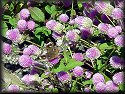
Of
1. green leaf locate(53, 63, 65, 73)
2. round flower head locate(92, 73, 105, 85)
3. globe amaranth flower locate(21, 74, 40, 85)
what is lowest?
globe amaranth flower locate(21, 74, 40, 85)

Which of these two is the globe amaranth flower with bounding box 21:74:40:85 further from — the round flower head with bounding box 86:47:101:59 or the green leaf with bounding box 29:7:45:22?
the green leaf with bounding box 29:7:45:22

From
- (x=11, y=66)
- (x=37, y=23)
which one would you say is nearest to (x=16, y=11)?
(x=37, y=23)

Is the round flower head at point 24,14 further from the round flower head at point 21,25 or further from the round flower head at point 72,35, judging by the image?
the round flower head at point 72,35

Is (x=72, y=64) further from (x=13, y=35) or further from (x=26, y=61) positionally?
(x=13, y=35)

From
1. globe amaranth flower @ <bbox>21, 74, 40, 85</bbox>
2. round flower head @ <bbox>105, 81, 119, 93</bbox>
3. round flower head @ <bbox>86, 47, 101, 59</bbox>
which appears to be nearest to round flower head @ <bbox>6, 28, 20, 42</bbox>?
globe amaranth flower @ <bbox>21, 74, 40, 85</bbox>

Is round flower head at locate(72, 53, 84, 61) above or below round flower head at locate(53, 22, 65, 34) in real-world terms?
below

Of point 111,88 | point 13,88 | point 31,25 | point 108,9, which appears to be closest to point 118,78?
point 111,88

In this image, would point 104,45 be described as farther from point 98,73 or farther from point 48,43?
point 48,43

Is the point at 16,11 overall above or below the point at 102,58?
above
